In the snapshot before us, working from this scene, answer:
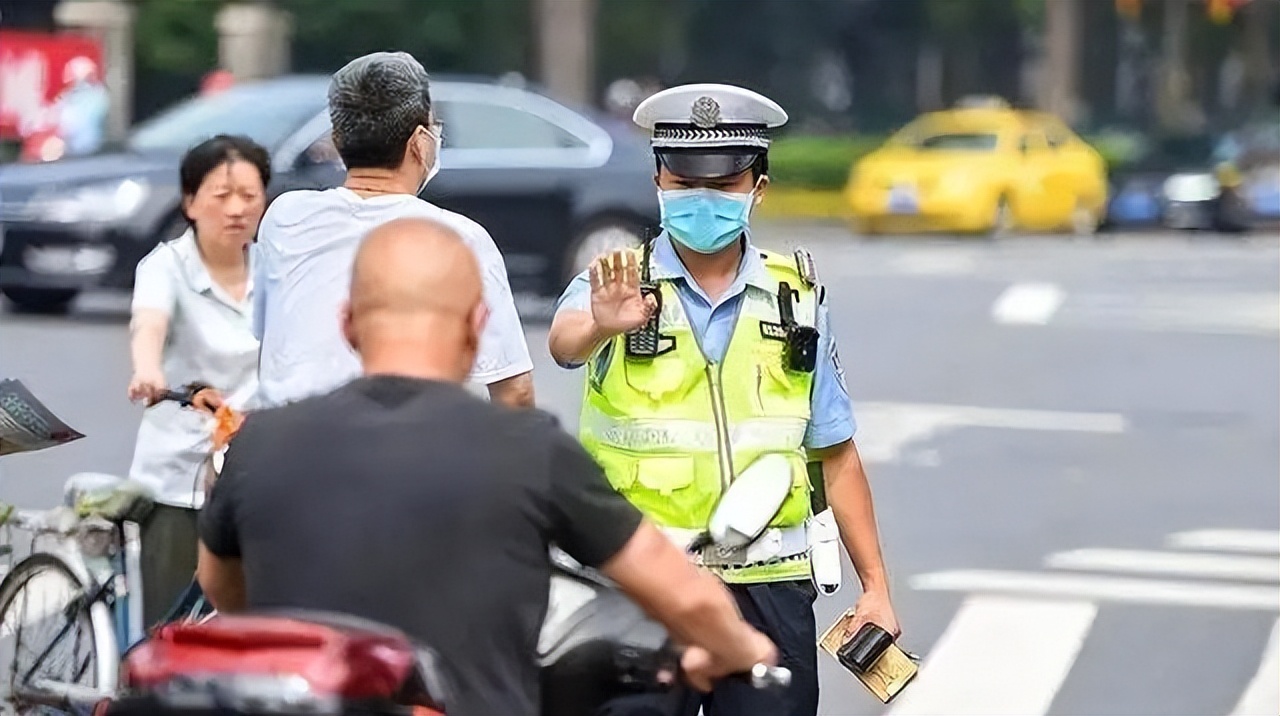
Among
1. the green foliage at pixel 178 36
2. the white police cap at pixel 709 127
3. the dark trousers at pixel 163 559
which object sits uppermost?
the white police cap at pixel 709 127

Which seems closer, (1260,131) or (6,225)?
(6,225)

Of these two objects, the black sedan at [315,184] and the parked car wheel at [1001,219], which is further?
the parked car wheel at [1001,219]

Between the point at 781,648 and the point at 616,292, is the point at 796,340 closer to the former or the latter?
the point at 616,292

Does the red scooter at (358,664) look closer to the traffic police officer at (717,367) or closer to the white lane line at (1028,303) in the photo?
the traffic police officer at (717,367)

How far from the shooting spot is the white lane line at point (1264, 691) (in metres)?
7.23

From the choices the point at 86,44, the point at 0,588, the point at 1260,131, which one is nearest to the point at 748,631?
the point at 0,588

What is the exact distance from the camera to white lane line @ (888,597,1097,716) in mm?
7242

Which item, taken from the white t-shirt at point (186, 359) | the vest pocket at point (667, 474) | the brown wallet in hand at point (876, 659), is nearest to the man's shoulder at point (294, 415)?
the vest pocket at point (667, 474)

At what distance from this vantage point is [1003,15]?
52.2 meters

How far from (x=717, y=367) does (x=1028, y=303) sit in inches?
629

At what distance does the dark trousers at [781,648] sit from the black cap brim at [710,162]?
0.72 meters

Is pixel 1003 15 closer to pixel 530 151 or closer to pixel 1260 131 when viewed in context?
pixel 1260 131

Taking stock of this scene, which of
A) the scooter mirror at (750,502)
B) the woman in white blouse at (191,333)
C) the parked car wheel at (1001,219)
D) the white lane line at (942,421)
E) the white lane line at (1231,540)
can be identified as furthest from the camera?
the parked car wheel at (1001,219)

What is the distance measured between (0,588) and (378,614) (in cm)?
297
